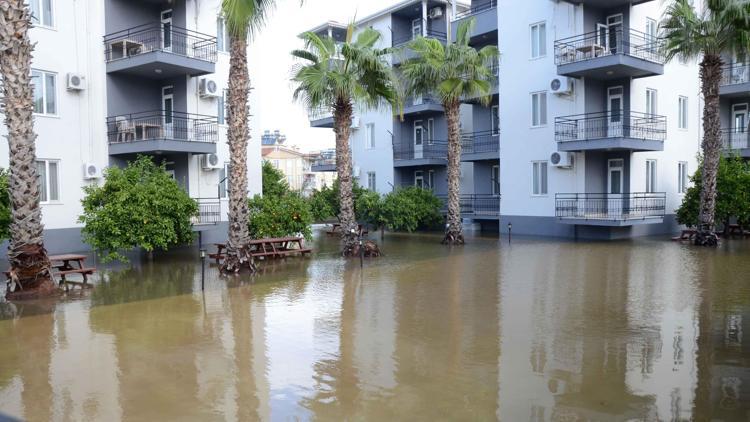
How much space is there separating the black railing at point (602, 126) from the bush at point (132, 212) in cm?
1728

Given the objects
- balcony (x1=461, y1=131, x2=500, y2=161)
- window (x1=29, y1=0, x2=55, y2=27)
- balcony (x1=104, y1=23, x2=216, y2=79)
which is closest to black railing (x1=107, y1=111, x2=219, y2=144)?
balcony (x1=104, y1=23, x2=216, y2=79)

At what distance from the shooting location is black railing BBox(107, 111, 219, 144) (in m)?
23.9

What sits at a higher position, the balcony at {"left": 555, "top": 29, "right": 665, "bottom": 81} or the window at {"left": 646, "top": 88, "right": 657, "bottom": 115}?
the balcony at {"left": 555, "top": 29, "right": 665, "bottom": 81}

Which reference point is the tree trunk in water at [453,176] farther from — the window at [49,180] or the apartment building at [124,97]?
the window at [49,180]

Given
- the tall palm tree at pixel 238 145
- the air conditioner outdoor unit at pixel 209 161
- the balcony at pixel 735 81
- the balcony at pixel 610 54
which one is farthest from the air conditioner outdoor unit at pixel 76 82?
the balcony at pixel 735 81

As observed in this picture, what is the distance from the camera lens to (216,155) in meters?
26.5

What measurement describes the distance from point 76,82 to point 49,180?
12.4ft

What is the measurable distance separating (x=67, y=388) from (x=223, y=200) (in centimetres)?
2065

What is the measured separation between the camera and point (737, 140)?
1283 inches

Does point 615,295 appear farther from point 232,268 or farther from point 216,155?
point 216,155

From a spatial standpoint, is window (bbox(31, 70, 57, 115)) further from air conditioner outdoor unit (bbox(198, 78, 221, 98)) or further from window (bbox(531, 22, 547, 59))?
window (bbox(531, 22, 547, 59))

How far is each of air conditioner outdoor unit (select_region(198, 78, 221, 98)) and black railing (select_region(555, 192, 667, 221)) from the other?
16235 millimetres

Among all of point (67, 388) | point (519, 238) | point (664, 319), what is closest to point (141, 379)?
point (67, 388)

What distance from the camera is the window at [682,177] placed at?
30750mm
